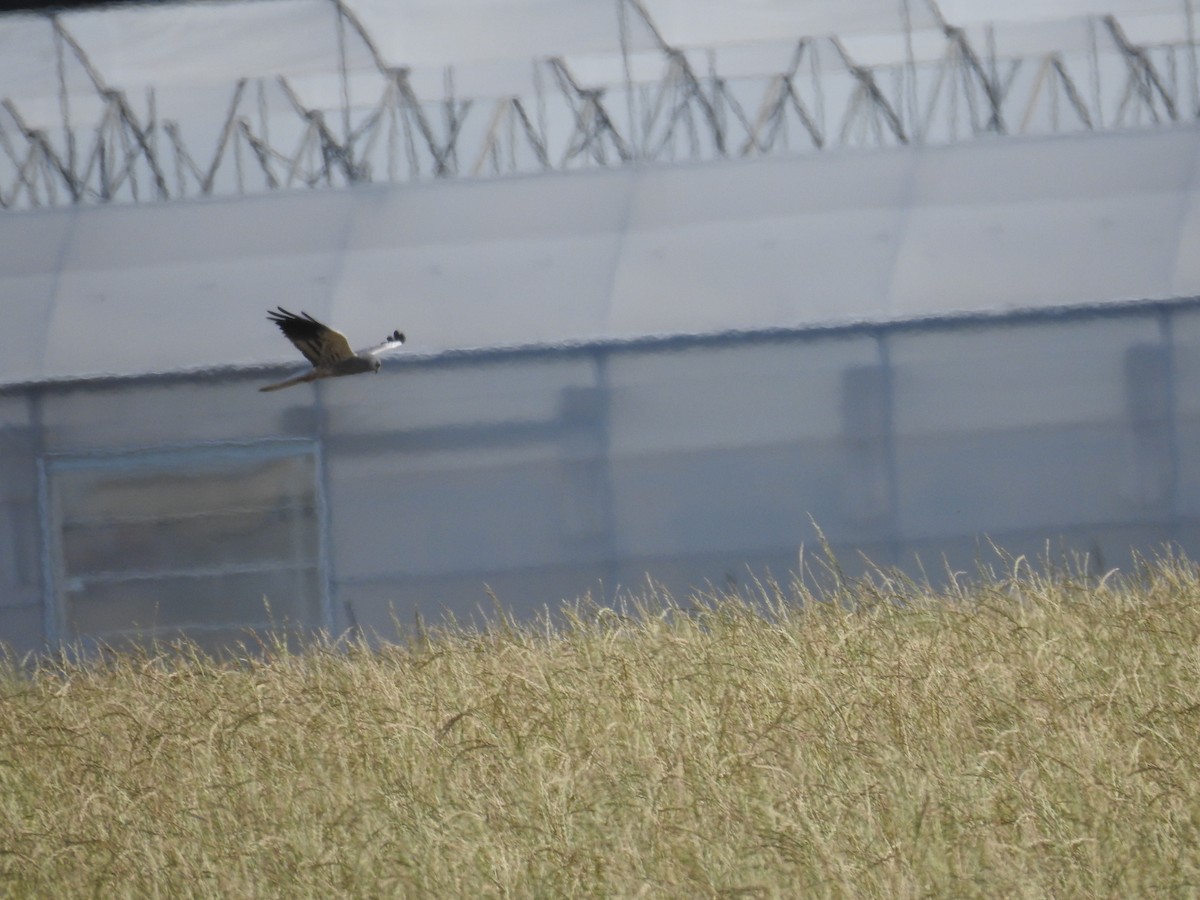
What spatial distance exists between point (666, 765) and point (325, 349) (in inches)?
124

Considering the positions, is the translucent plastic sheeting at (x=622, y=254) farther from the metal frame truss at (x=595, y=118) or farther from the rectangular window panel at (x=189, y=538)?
the rectangular window panel at (x=189, y=538)

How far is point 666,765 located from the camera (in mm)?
4277

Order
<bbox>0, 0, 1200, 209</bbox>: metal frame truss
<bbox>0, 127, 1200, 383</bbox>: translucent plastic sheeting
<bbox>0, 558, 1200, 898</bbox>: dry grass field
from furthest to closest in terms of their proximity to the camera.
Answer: <bbox>0, 0, 1200, 209</bbox>: metal frame truss, <bbox>0, 127, 1200, 383</bbox>: translucent plastic sheeting, <bbox>0, 558, 1200, 898</bbox>: dry grass field

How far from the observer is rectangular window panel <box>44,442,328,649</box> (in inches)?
419

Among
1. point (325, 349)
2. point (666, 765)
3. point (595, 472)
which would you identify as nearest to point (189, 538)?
point (595, 472)

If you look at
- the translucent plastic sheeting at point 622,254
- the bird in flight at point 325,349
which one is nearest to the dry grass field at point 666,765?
the bird in flight at point 325,349

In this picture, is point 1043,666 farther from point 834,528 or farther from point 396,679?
point 834,528

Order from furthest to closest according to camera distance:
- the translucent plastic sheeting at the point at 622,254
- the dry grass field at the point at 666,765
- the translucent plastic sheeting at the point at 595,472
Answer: the translucent plastic sheeting at the point at 622,254
the translucent plastic sheeting at the point at 595,472
the dry grass field at the point at 666,765

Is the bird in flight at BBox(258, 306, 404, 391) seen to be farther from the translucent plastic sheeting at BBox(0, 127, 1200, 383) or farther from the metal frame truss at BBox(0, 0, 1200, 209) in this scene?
the metal frame truss at BBox(0, 0, 1200, 209)

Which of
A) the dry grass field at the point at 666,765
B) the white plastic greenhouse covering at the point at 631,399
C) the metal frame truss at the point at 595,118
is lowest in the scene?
the dry grass field at the point at 666,765

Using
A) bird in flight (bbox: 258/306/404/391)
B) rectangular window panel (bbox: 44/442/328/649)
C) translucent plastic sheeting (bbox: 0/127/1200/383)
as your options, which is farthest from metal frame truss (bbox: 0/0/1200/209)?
bird in flight (bbox: 258/306/404/391)

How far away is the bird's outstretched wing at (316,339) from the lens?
6.39 metres

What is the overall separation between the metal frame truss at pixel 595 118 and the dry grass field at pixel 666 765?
6318mm

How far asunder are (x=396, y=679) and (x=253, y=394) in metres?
5.31
